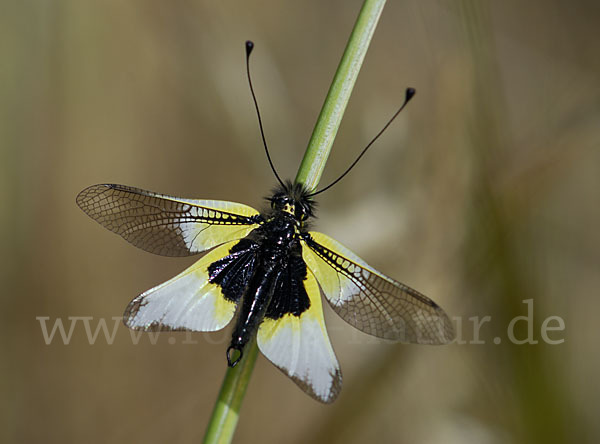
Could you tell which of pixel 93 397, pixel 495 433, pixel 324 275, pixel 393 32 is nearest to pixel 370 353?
pixel 495 433

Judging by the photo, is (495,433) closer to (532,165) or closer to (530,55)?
(532,165)

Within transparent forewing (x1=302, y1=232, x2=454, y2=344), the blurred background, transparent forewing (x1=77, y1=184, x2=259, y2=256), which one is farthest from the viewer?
the blurred background

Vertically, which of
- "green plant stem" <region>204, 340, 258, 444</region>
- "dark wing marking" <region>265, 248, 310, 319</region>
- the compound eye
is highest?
the compound eye

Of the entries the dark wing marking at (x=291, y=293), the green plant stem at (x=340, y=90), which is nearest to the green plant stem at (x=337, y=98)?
the green plant stem at (x=340, y=90)

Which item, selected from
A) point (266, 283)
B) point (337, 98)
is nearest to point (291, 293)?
point (266, 283)

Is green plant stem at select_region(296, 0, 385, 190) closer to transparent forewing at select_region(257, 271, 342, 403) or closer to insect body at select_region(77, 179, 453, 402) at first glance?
insect body at select_region(77, 179, 453, 402)

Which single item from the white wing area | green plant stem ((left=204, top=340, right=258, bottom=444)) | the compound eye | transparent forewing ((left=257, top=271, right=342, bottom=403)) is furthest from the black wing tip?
the compound eye

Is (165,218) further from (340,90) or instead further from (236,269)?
(340,90)
